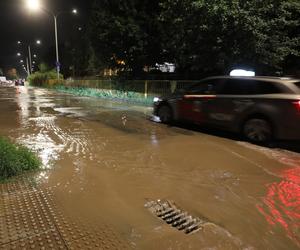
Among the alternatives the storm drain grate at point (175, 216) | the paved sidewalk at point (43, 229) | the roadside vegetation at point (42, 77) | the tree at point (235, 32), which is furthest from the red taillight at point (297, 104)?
the roadside vegetation at point (42, 77)

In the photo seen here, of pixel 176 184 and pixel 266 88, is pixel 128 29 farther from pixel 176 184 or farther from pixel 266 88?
pixel 176 184

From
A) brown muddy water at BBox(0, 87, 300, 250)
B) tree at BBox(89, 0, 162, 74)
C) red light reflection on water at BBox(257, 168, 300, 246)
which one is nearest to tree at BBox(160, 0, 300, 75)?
brown muddy water at BBox(0, 87, 300, 250)

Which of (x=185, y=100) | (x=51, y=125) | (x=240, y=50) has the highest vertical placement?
(x=240, y=50)

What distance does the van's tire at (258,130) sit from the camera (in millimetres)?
7801

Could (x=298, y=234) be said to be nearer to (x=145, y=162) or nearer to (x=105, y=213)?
(x=105, y=213)

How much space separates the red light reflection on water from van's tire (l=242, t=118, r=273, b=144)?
2359 millimetres

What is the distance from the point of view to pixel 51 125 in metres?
10.9

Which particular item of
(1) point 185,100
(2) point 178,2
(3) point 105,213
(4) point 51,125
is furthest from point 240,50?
(3) point 105,213

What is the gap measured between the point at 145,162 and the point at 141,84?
47.7ft

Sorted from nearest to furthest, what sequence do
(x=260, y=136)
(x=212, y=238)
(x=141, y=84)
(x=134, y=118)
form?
(x=212, y=238), (x=260, y=136), (x=134, y=118), (x=141, y=84)

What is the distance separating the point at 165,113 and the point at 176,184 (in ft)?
19.8

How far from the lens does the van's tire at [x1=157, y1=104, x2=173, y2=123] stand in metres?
10.8

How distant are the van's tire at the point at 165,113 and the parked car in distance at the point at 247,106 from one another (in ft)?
0.97

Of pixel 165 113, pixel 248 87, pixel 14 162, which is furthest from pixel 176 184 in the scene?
pixel 165 113
